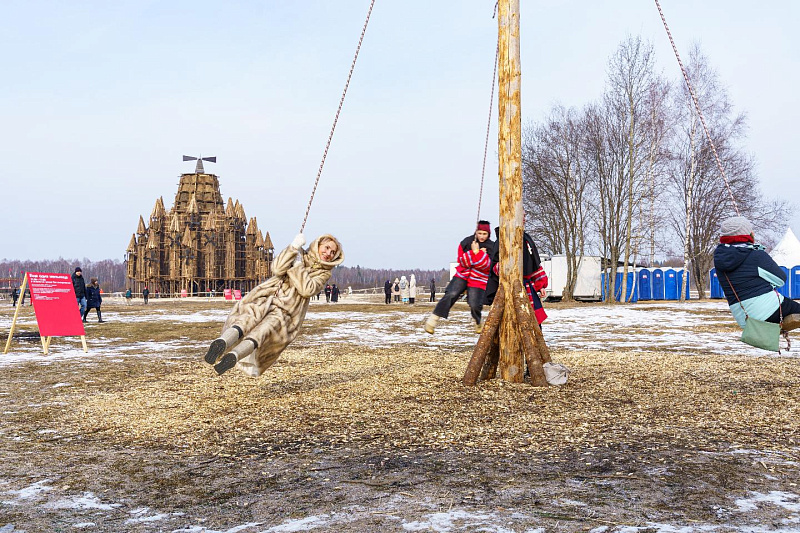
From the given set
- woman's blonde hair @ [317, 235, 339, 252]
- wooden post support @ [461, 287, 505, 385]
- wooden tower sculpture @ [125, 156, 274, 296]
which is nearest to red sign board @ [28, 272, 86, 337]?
woman's blonde hair @ [317, 235, 339, 252]

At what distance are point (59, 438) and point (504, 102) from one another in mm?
5875

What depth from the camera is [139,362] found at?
1061cm

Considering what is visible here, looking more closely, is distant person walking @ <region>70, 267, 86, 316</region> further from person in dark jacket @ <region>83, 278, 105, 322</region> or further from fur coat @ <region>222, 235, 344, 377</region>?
fur coat @ <region>222, 235, 344, 377</region>

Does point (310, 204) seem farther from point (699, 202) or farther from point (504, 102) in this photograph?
point (699, 202)

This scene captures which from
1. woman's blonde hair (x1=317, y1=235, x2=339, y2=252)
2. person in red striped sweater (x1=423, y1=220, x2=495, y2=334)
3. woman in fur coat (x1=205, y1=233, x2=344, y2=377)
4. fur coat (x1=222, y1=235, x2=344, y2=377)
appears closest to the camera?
woman in fur coat (x1=205, y1=233, x2=344, y2=377)

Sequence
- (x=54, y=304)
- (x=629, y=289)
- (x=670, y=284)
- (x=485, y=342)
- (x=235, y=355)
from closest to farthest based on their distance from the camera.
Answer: (x=235, y=355), (x=485, y=342), (x=54, y=304), (x=670, y=284), (x=629, y=289)

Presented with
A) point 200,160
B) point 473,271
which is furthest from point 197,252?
point 473,271

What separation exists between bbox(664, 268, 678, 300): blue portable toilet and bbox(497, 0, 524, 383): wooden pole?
31.2 m

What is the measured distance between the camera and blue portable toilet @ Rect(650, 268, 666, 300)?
36.2 metres

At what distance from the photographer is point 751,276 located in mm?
6516

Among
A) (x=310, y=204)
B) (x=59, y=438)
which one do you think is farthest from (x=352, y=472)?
(x=310, y=204)

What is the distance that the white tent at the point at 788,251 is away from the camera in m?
35.8

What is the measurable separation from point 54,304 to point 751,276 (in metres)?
11.6

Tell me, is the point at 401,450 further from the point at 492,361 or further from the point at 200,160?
the point at 200,160
